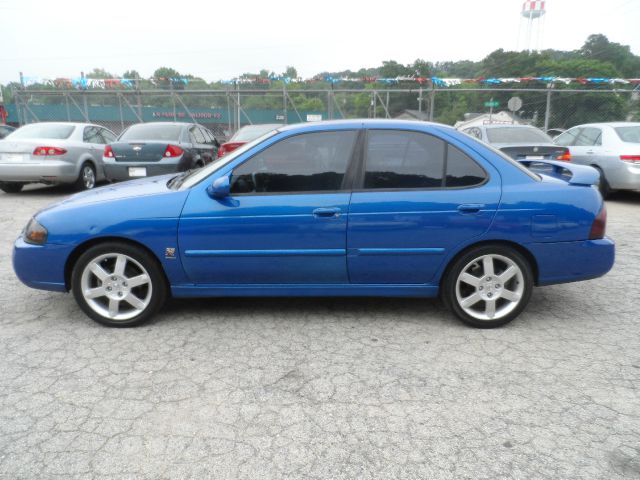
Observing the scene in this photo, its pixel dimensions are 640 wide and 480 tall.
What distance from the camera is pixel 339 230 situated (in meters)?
3.49

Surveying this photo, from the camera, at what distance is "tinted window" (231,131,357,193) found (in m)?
3.58

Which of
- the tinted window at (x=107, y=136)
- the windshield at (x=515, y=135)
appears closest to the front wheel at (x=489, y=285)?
the windshield at (x=515, y=135)

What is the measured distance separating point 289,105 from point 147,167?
35.1 ft

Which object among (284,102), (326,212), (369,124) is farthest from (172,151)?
(284,102)

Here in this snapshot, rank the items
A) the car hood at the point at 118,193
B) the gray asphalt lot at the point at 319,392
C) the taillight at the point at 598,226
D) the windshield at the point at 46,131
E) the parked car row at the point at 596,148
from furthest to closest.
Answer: the windshield at the point at 46,131, the parked car row at the point at 596,148, the car hood at the point at 118,193, the taillight at the point at 598,226, the gray asphalt lot at the point at 319,392

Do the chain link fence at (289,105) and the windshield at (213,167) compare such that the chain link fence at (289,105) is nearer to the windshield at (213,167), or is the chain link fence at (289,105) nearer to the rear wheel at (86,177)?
the rear wheel at (86,177)

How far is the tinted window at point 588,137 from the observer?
9141 millimetres

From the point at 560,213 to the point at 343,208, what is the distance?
157 centimetres

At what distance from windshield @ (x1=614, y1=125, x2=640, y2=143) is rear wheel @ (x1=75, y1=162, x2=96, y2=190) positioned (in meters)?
10.3

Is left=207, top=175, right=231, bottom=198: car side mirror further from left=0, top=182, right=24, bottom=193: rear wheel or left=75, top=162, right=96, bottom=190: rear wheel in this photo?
left=0, top=182, right=24, bottom=193: rear wheel

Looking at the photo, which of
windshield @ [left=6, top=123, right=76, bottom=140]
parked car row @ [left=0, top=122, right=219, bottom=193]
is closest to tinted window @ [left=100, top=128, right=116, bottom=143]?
parked car row @ [left=0, top=122, right=219, bottom=193]

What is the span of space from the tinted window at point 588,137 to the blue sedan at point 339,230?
6.42m

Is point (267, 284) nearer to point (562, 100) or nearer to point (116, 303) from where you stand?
point (116, 303)

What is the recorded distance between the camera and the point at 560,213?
350cm
